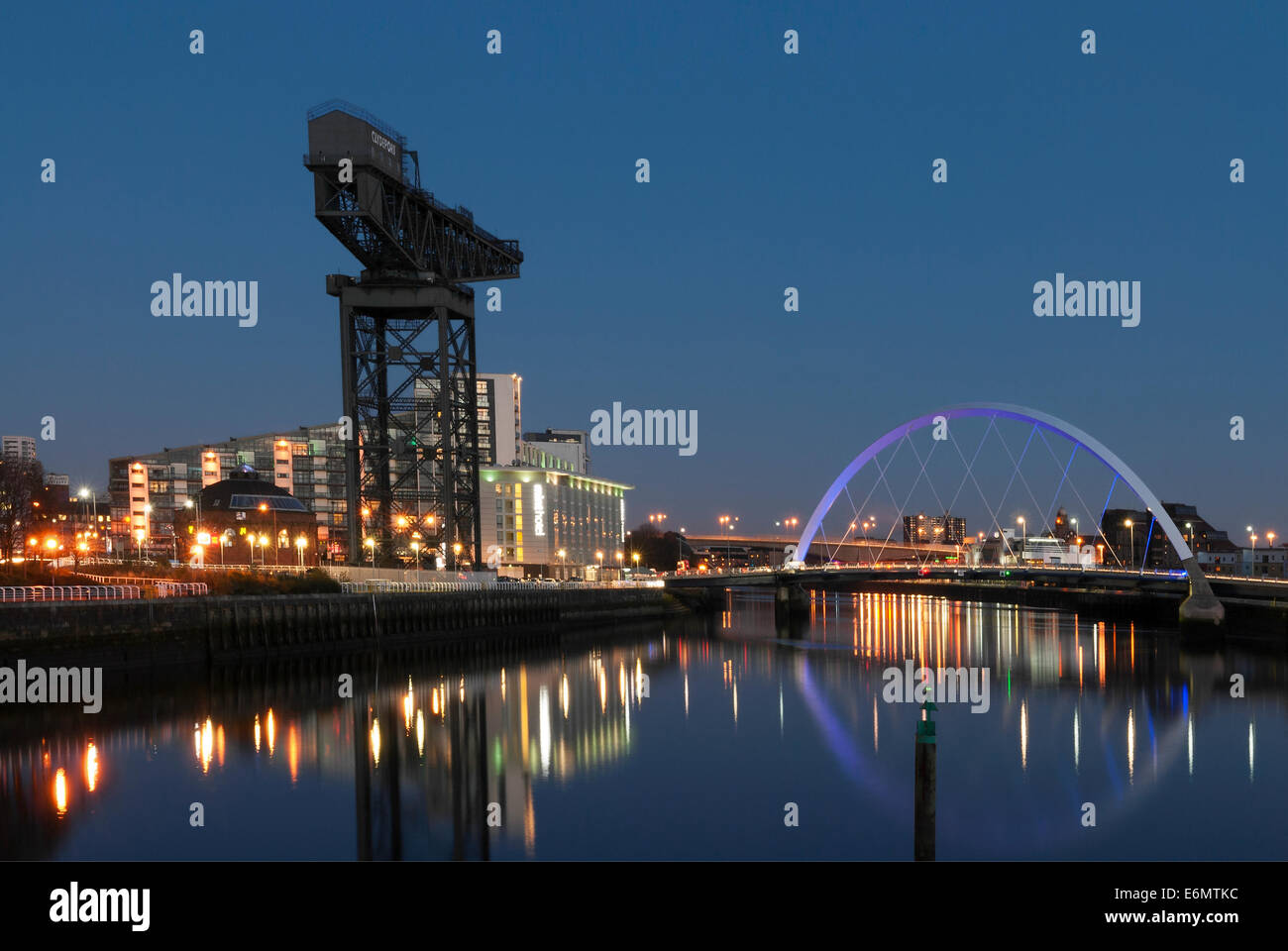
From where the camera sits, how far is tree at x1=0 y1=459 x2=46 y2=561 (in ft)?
192

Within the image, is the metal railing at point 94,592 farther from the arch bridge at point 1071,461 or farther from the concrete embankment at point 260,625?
the arch bridge at point 1071,461

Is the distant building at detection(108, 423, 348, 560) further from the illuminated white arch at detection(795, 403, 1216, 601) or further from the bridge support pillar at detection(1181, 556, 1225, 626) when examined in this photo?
the bridge support pillar at detection(1181, 556, 1225, 626)

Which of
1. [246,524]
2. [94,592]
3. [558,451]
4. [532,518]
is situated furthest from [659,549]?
[94,592]

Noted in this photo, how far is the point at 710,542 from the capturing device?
173875 millimetres

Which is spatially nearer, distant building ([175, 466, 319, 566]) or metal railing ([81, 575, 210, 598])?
metal railing ([81, 575, 210, 598])

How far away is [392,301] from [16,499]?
85.0ft

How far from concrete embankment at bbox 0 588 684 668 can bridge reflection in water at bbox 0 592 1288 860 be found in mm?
1569

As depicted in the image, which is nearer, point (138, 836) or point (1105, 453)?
point (138, 836)

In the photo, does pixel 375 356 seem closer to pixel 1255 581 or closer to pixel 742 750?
pixel 742 750

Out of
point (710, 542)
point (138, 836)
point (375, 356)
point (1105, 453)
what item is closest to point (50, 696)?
point (138, 836)

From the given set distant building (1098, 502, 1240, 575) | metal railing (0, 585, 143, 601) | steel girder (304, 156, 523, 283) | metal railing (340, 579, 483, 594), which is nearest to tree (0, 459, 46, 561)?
metal railing (340, 579, 483, 594)

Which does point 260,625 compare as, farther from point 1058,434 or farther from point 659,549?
point 659,549
